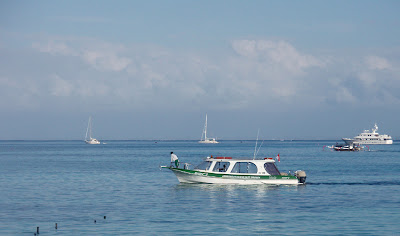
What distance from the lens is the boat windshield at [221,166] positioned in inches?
2496

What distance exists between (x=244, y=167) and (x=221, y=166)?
96.3 inches

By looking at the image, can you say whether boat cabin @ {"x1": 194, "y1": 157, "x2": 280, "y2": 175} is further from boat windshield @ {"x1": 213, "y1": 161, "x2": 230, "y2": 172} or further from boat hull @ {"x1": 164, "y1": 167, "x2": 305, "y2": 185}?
boat hull @ {"x1": 164, "y1": 167, "x2": 305, "y2": 185}

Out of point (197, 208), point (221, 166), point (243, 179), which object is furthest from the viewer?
point (221, 166)

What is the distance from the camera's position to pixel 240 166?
208 ft

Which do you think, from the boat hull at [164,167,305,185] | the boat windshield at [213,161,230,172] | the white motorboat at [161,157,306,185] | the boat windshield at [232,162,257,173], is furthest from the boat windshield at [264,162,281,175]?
the boat windshield at [213,161,230,172]

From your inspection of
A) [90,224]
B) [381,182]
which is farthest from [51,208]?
[381,182]

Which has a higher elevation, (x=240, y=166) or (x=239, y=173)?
(x=240, y=166)

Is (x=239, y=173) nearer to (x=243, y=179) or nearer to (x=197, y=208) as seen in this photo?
(x=243, y=179)

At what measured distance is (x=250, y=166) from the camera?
63.7 metres

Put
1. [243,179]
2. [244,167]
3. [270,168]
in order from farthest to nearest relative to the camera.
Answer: [244,167] < [270,168] < [243,179]

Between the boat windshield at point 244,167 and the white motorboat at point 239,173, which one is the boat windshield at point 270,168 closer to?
the white motorboat at point 239,173

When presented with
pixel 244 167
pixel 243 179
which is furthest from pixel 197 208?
pixel 244 167

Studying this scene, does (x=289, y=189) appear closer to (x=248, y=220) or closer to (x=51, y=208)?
(x=248, y=220)

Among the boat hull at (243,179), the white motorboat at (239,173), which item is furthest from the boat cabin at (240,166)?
the boat hull at (243,179)
